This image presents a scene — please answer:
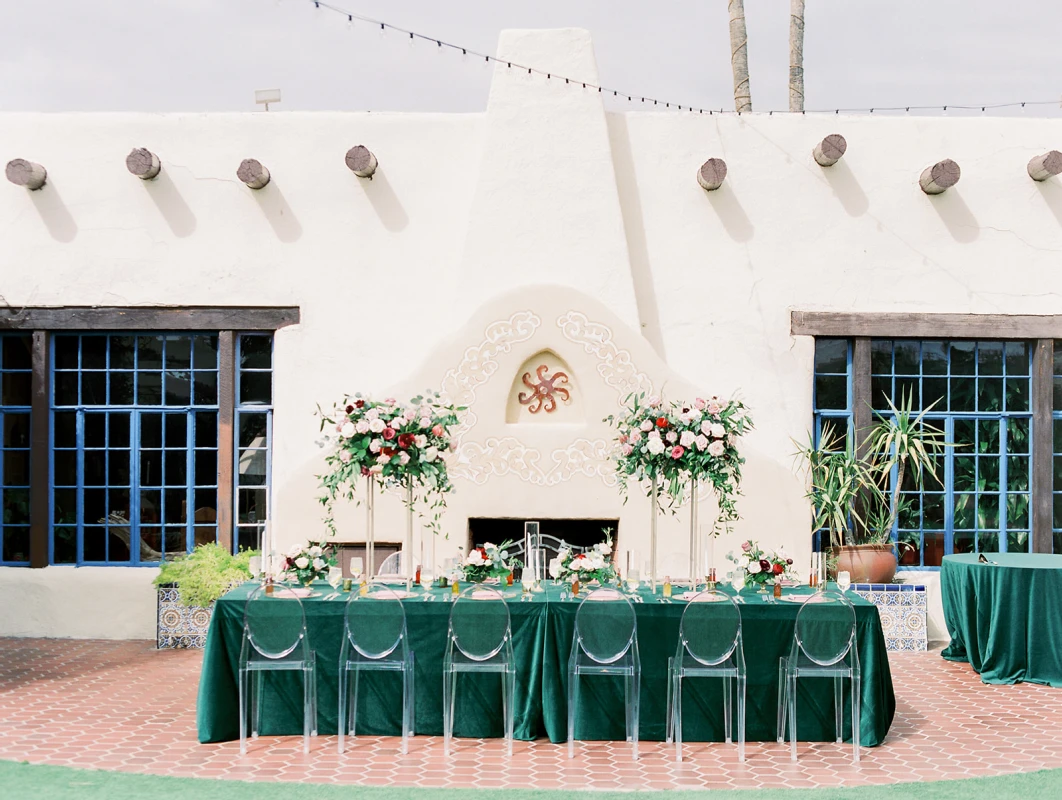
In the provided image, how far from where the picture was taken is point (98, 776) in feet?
15.2

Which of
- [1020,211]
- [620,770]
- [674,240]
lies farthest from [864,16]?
[620,770]

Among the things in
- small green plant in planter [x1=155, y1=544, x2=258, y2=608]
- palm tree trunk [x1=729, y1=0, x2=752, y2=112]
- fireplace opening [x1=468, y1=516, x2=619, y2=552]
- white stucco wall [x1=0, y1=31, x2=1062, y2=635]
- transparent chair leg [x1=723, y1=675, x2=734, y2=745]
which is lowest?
transparent chair leg [x1=723, y1=675, x2=734, y2=745]

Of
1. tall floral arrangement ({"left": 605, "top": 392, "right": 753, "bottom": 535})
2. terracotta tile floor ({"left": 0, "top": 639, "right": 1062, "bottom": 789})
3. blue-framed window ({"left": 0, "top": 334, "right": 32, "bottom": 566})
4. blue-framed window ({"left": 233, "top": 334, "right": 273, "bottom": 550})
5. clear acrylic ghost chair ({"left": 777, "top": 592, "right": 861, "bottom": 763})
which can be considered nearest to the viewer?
terracotta tile floor ({"left": 0, "top": 639, "right": 1062, "bottom": 789})

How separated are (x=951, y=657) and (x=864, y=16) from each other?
757 centimetres

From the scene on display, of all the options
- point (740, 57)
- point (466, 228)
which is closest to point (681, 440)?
point (466, 228)

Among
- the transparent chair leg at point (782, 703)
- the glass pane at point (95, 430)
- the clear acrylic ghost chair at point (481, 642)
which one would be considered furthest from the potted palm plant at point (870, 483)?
the glass pane at point (95, 430)

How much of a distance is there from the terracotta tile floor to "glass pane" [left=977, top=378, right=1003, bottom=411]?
261 centimetres

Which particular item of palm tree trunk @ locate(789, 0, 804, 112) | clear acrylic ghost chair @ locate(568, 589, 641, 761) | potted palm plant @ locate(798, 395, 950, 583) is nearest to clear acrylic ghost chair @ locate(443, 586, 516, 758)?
clear acrylic ghost chair @ locate(568, 589, 641, 761)

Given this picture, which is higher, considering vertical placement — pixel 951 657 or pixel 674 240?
pixel 674 240

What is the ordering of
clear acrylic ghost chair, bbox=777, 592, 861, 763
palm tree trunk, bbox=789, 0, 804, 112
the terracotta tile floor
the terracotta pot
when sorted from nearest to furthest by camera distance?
the terracotta tile floor → clear acrylic ghost chair, bbox=777, 592, 861, 763 → the terracotta pot → palm tree trunk, bbox=789, 0, 804, 112

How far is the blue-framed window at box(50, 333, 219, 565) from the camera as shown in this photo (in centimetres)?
834

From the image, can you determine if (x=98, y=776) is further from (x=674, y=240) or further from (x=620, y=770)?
(x=674, y=240)

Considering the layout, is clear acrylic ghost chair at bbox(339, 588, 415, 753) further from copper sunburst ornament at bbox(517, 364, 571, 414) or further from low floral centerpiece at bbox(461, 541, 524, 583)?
copper sunburst ornament at bbox(517, 364, 571, 414)

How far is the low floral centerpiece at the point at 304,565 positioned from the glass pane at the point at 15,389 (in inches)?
152
